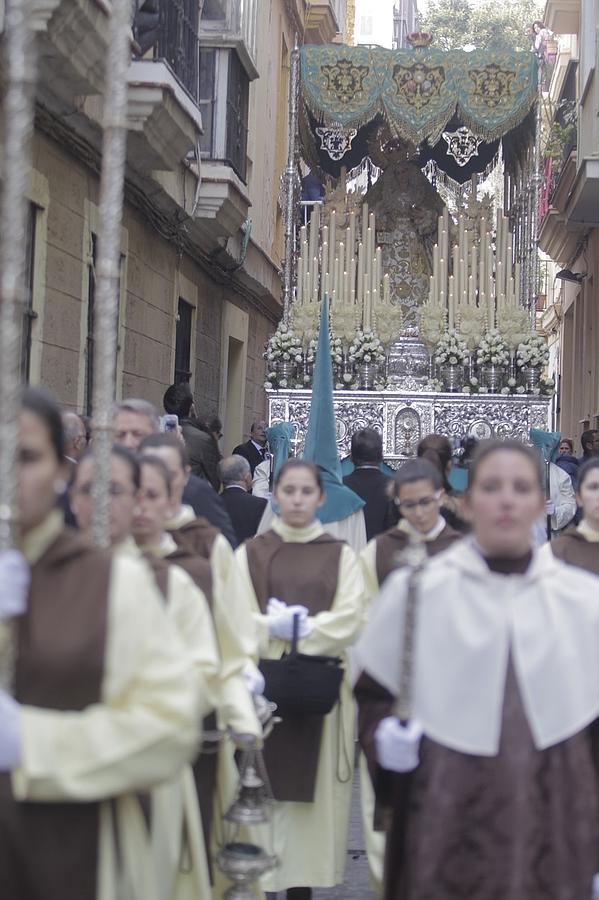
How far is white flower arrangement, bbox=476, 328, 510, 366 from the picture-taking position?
15.2 meters

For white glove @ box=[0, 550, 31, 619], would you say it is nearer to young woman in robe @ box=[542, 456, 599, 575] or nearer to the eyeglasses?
young woman in robe @ box=[542, 456, 599, 575]

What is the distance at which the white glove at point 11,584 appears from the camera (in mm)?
2613

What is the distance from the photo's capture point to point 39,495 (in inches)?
111

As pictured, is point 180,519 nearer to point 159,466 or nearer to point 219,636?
point 159,466

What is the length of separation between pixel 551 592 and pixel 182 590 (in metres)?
0.99

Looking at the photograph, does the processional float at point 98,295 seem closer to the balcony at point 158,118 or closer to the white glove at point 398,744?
the white glove at point 398,744

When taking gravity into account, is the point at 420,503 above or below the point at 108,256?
below

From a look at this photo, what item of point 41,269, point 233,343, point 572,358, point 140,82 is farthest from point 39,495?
point 572,358

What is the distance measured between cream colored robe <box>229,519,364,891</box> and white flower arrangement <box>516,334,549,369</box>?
9438 millimetres

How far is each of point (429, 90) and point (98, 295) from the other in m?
12.6

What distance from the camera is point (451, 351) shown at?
15227 mm

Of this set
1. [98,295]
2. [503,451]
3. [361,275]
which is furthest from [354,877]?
[361,275]

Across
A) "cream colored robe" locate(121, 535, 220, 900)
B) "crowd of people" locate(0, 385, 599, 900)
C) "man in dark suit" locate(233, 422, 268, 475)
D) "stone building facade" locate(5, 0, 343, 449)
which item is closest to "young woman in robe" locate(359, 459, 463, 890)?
"crowd of people" locate(0, 385, 599, 900)

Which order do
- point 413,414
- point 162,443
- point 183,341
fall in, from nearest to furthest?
1. point 162,443
2. point 413,414
3. point 183,341
